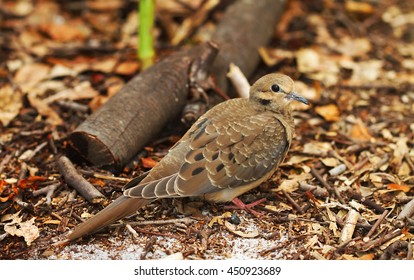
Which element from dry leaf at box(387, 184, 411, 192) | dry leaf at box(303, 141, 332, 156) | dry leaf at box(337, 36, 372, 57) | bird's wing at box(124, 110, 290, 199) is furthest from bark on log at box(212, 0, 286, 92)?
dry leaf at box(387, 184, 411, 192)

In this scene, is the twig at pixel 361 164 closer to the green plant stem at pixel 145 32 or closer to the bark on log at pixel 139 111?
the bark on log at pixel 139 111

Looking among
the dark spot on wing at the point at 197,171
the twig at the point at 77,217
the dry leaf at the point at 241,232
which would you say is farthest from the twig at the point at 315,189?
the twig at the point at 77,217

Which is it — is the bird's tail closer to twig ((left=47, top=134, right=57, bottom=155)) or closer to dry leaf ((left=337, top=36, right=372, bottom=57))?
twig ((left=47, top=134, right=57, bottom=155))

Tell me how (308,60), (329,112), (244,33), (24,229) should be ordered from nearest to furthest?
(24,229) < (329,112) < (244,33) < (308,60)

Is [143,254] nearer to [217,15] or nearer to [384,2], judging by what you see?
[217,15]

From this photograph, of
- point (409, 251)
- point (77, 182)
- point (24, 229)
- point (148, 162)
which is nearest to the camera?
point (409, 251)

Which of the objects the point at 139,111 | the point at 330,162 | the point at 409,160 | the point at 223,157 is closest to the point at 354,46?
the point at 409,160

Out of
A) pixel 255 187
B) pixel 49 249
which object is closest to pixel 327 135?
pixel 255 187

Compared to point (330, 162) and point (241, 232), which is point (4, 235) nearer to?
point (241, 232)
